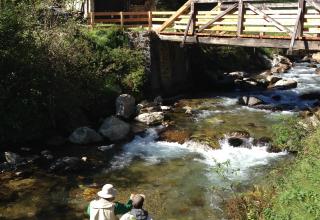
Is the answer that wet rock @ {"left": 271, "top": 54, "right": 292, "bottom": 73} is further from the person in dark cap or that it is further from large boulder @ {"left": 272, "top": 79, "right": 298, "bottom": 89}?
the person in dark cap

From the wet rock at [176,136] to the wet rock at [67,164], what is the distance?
4991 millimetres

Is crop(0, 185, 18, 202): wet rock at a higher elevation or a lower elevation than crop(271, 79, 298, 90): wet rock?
lower

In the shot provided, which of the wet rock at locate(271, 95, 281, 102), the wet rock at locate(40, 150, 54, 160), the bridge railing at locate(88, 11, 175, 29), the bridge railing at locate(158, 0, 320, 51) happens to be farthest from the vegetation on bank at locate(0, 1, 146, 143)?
the wet rock at locate(271, 95, 281, 102)

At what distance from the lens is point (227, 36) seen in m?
22.5

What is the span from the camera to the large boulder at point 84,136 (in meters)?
19.8

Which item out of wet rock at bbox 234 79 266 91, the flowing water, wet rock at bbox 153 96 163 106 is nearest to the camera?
the flowing water

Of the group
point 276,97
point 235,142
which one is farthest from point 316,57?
point 235,142

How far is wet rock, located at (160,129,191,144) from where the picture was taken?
2025 cm

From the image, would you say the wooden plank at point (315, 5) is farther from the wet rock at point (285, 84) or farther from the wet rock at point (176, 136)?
the wet rock at point (285, 84)

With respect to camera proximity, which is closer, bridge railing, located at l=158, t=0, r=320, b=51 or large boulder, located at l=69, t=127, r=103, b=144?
bridge railing, located at l=158, t=0, r=320, b=51

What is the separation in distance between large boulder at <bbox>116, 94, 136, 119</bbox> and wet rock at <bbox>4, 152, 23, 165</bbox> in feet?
22.4

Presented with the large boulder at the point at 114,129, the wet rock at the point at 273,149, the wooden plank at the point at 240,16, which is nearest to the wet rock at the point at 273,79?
the wooden plank at the point at 240,16

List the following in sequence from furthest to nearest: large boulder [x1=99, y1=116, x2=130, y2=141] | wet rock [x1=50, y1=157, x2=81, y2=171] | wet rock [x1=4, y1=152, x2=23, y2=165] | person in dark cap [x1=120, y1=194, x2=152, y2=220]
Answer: large boulder [x1=99, y1=116, x2=130, y2=141]
wet rock [x1=4, y1=152, x2=23, y2=165]
wet rock [x1=50, y1=157, x2=81, y2=171]
person in dark cap [x1=120, y1=194, x2=152, y2=220]

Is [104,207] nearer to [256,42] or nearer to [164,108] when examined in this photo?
[256,42]
